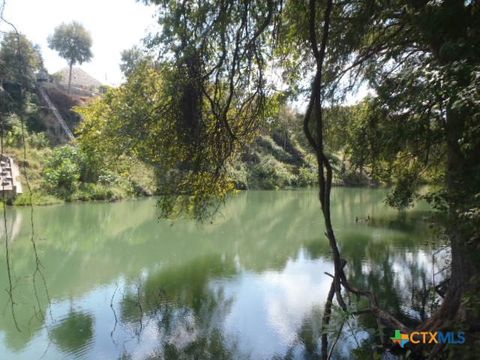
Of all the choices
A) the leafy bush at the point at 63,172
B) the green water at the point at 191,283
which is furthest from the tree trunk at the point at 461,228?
the leafy bush at the point at 63,172

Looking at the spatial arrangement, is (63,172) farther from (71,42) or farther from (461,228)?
(461,228)

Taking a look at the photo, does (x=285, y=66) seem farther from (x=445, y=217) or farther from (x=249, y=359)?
(x=249, y=359)

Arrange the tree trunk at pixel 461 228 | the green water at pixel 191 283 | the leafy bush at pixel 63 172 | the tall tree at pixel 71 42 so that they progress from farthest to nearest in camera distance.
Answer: the tall tree at pixel 71 42 < the leafy bush at pixel 63 172 < the green water at pixel 191 283 < the tree trunk at pixel 461 228

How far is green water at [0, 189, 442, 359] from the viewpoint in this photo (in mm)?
5078

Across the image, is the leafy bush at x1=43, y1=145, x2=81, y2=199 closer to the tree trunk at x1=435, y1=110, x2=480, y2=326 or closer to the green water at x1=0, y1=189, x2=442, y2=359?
the green water at x1=0, y1=189, x2=442, y2=359

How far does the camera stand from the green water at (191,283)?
16.7 ft

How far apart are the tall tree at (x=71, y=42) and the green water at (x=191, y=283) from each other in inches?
737

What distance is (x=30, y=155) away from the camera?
63.4ft

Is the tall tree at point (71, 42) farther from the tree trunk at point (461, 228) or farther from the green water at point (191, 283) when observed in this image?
the tree trunk at point (461, 228)

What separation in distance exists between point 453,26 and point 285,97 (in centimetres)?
307

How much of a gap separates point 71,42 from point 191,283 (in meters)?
27.5

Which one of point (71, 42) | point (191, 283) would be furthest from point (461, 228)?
point (71, 42)

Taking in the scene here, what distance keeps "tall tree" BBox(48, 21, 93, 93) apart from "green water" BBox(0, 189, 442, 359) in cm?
1871

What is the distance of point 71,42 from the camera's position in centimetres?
3020
